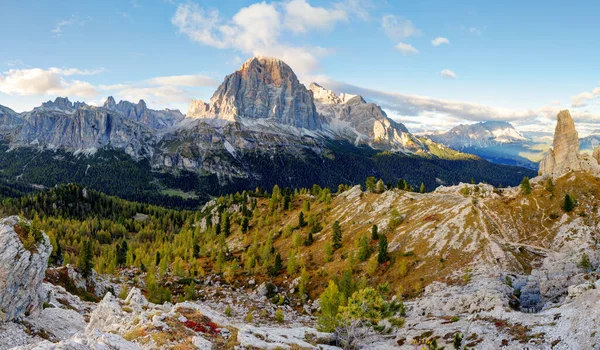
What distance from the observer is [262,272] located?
132125mm

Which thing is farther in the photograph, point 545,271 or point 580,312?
point 545,271

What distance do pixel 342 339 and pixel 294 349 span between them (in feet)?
56.8

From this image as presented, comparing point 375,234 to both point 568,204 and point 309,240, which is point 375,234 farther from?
point 568,204

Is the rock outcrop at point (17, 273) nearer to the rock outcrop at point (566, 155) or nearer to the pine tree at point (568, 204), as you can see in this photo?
the pine tree at point (568, 204)

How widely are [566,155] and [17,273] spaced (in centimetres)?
16248

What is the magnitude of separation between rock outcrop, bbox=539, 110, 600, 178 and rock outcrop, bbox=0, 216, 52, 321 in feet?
492

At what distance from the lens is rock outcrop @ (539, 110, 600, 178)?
11713 cm

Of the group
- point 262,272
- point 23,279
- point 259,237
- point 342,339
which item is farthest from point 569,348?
point 259,237

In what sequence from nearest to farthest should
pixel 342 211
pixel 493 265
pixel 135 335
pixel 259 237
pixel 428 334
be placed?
pixel 135 335 → pixel 428 334 → pixel 493 265 → pixel 342 211 → pixel 259 237

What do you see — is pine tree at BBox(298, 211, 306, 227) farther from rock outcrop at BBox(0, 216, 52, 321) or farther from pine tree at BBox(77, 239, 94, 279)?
rock outcrop at BBox(0, 216, 52, 321)

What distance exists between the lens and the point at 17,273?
49.8m

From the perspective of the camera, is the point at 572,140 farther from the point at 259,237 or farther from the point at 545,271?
the point at 259,237

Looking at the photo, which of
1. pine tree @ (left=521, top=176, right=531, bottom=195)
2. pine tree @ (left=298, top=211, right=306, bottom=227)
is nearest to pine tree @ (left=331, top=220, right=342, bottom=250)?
pine tree @ (left=298, top=211, right=306, bottom=227)

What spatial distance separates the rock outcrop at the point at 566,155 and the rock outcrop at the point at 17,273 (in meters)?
150
